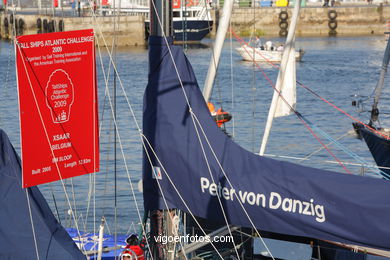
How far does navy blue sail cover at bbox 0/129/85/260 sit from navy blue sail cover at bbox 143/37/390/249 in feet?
3.34

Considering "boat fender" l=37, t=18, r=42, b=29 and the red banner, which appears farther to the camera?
"boat fender" l=37, t=18, r=42, b=29

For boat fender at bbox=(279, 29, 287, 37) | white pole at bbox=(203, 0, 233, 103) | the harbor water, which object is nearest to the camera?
white pole at bbox=(203, 0, 233, 103)

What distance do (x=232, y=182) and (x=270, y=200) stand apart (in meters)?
0.42

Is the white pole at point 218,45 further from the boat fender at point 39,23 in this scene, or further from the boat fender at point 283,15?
the boat fender at point 283,15

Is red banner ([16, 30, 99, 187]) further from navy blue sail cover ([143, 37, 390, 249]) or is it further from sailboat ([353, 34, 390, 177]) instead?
sailboat ([353, 34, 390, 177])

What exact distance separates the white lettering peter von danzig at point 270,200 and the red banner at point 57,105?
1.40 metres

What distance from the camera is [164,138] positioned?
321 inches

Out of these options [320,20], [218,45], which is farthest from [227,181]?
Result: [320,20]

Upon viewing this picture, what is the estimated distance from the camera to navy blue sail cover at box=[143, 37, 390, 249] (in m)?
7.46

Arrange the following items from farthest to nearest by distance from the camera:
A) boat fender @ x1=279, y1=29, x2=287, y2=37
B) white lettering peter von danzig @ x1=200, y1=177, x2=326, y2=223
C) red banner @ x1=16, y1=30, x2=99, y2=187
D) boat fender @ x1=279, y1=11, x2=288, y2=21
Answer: boat fender @ x1=279, y1=11, x2=288, y2=21
boat fender @ x1=279, y1=29, x2=287, y2=37
red banner @ x1=16, y1=30, x2=99, y2=187
white lettering peter von danzig @ x1=200, y1=177, x2=326, y2=223

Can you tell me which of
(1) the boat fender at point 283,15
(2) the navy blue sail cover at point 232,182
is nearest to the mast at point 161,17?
(2) the navy blue sail cover at point 232,182

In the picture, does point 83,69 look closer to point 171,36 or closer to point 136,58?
point 171,36

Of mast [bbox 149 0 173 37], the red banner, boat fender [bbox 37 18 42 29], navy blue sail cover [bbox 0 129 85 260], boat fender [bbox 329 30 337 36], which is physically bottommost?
boat fender [bbox 329 30 337 36]

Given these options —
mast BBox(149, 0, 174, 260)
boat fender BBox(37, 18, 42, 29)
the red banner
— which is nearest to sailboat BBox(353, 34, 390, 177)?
mast BBox(149, 0, 174, 260)
